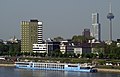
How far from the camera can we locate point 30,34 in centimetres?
7800

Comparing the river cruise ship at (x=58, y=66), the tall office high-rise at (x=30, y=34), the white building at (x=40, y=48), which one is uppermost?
the tall office high-rise at (x=30, y=34)

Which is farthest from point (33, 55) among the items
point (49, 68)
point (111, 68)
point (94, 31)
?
point (94, 31)

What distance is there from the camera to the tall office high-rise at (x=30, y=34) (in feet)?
249

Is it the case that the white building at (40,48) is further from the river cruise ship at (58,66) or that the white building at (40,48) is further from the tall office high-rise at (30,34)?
the river cruise ship at (58,66)

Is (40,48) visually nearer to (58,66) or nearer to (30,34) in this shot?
(30,34)

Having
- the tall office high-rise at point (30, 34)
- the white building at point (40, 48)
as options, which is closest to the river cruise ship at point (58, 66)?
the white building at point (40, 48)

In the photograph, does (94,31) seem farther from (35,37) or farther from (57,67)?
(57,67)

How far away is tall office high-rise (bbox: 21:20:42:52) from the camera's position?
249 feet

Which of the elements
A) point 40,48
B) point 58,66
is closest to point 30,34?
point 40,48

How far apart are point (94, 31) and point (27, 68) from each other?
255 ft

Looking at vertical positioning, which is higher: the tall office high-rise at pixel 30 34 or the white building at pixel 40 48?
the tall office high-rise at pixel 30 34

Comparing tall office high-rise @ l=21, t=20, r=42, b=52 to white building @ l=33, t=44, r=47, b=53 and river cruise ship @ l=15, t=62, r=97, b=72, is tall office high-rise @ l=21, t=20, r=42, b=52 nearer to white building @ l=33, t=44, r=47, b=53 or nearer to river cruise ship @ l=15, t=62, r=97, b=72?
white building @ l=33, t=44, r=47, b=53

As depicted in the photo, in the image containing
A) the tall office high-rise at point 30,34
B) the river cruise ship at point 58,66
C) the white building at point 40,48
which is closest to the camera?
the river cruise ship at point 58,66

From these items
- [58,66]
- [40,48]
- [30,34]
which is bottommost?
[58,66]
